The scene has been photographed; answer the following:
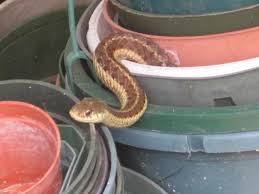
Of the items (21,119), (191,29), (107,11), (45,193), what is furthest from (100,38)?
(45,193)

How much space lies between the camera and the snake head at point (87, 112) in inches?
39.9

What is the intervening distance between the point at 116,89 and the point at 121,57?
0.11 m

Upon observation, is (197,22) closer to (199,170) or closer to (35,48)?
(199,170)

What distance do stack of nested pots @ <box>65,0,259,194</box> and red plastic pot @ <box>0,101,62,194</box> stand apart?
0.17m

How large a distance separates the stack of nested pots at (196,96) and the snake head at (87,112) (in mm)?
80

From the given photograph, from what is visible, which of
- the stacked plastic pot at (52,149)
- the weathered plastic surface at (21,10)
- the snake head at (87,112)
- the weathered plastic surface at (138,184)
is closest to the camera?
the stacked plastic pot at (52,149)

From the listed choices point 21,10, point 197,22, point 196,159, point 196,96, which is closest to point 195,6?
point 197,22

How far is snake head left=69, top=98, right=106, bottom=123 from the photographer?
101cm

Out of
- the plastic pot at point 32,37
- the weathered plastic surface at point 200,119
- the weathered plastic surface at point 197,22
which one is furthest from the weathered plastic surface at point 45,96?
the plastic pot at point 32,37

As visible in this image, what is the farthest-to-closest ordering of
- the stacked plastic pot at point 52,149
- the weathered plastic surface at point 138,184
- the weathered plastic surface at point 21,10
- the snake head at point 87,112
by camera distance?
the weathered plastic surface at point 21,10 < the weathered plastic surface at point 138,184 < the snake head at point 87,112 < the stacked plastic pot at point 52,149

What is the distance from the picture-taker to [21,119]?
981 mm

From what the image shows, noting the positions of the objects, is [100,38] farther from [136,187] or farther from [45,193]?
[45,193]

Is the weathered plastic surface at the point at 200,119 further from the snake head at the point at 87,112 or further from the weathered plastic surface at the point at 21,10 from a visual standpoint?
the weathered plastic surface at the point at 21,10

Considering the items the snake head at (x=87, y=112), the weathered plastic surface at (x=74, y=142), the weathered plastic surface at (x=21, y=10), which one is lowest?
the weathered plastic surface at (x=21, y=10)
